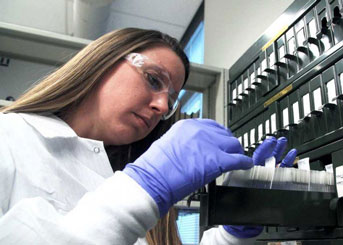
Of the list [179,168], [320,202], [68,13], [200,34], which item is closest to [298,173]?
[320,202]

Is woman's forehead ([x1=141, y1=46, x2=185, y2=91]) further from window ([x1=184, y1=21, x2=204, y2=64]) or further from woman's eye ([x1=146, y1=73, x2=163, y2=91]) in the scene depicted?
window ([x1=184, y1=21, x2=204, y2=64])

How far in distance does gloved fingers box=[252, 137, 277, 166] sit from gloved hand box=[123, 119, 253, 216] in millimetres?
95

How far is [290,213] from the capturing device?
0.61m

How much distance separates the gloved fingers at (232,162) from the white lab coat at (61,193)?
17cm

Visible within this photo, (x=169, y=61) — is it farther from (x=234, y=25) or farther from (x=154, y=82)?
(x=234, y=25)

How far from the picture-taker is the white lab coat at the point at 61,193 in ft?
1.54

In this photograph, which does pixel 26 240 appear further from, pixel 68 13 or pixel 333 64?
pixel 68 13

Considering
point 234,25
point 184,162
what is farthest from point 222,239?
point 234,25

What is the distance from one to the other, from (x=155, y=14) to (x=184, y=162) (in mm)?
3379

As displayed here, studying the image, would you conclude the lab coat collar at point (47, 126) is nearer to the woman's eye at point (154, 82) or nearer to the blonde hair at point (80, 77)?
the blonde hair at point (80, 77)

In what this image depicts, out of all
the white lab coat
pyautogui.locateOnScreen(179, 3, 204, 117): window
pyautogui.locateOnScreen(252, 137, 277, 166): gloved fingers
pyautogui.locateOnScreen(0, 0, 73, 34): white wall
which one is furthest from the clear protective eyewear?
pyautogui.locateOnScreen(179, 3, 204, 117): window

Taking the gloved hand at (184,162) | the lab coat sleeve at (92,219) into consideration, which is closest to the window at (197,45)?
the gloved hand at (184,162)

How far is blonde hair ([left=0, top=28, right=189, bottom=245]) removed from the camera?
0.89m

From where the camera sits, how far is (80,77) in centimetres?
92
